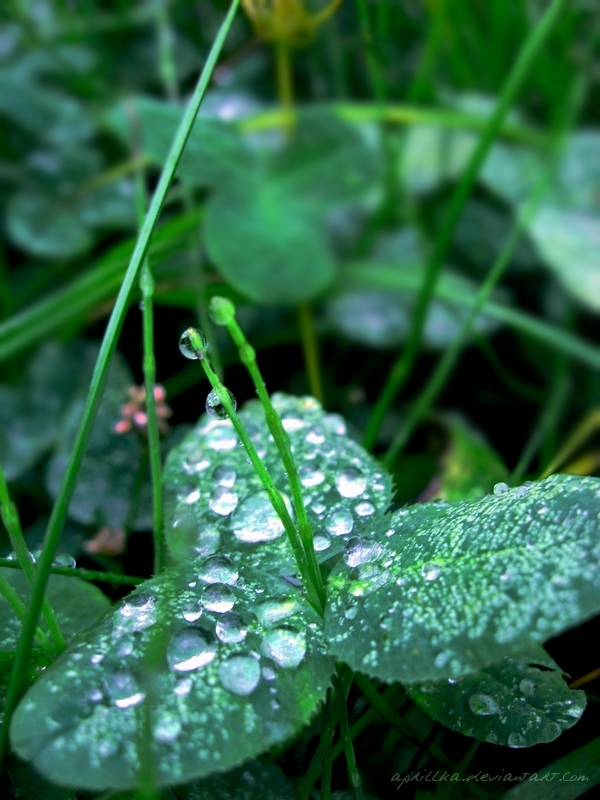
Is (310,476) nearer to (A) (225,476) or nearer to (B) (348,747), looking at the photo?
(A) (225,476)

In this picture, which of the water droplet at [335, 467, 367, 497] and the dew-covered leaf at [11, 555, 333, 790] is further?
the water droplet at [335, 467, 367, 497]

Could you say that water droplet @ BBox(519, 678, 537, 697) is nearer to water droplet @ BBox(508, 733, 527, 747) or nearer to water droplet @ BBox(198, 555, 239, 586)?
water droplet @ BBox(508, 733, 527, 747)

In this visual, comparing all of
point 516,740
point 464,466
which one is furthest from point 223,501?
point 464,466

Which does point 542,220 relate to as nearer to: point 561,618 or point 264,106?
point 264,106

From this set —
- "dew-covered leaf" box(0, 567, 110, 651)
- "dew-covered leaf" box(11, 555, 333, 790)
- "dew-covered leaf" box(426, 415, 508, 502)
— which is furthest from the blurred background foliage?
"dew-covered leaf" box(11, 555, 333, 790)

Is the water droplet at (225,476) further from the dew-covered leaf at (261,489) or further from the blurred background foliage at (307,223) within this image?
the blurred background foliage at (307,223)
